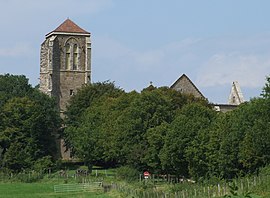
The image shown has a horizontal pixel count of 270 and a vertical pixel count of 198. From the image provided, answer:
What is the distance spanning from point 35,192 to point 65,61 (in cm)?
5118

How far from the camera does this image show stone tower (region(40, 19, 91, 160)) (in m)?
101

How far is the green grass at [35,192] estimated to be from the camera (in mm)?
49812

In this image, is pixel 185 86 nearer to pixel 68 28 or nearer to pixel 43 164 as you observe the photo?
pixel 68 28

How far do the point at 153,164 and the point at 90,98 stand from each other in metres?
29.9

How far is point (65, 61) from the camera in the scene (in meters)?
104

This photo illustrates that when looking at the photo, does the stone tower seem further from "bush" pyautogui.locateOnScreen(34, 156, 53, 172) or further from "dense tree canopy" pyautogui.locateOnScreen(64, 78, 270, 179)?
"bush" pyautogui.locateOnScreen(34, 156, 53, 172)

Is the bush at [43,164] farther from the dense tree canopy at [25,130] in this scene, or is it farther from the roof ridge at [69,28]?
the roof ridge at [69,28]

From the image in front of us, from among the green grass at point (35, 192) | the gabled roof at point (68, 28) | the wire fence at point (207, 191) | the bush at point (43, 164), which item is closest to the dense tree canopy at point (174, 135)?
the bush at point (43, 164)

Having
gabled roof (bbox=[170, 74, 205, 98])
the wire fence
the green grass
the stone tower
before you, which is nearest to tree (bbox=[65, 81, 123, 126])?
the stone tower

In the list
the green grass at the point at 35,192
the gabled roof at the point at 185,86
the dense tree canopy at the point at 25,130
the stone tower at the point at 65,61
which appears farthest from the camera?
the stone tower at the point at 65,61

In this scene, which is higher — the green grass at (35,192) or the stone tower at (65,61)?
the stone tower at (65,61)

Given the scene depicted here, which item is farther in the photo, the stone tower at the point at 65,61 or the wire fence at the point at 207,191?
the stone tower at the point at 65,61

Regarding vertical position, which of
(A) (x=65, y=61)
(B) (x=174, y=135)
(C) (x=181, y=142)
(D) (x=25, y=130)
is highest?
(A) (x=65, y=61)

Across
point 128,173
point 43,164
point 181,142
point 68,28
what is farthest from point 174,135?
point 68,28
